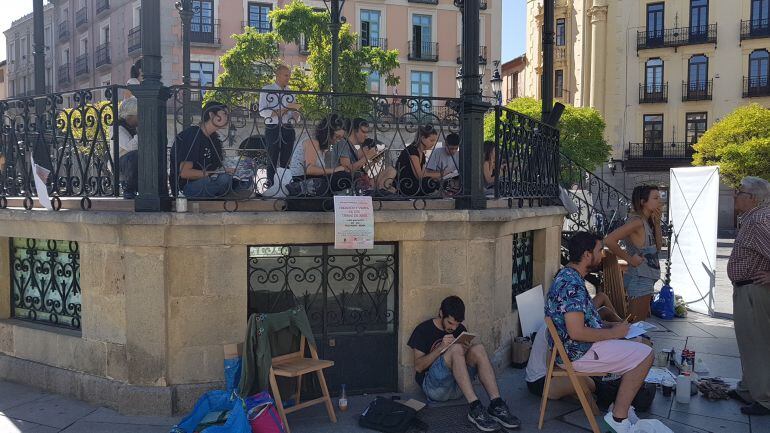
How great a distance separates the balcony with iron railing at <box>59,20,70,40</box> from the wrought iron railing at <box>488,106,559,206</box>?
139 feet

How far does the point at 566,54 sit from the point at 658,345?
36.7 m

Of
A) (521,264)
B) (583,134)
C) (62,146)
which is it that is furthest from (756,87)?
(62,146)

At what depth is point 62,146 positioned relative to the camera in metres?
6.49

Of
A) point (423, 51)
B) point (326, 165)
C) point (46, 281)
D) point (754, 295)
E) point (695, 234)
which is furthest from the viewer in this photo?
point (423, 51)

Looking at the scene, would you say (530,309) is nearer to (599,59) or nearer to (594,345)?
(594,345)

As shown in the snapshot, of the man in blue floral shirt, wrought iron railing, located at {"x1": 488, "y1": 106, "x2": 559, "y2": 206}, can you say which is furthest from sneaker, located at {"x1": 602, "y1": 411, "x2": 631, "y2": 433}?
wrought iron railing, located at {"x1": 488, "y1": 106, "x2": 559, "y2": 206}

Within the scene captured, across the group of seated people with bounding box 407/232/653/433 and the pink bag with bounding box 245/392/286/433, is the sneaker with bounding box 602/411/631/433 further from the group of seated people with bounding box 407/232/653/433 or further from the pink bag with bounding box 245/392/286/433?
the pink bag with bounding box 245/392/286/433

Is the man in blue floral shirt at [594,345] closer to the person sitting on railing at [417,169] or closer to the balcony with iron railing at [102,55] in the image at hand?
the person sitting on railing at [417,169]

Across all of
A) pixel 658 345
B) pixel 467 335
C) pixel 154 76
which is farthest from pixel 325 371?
pixel 658 345

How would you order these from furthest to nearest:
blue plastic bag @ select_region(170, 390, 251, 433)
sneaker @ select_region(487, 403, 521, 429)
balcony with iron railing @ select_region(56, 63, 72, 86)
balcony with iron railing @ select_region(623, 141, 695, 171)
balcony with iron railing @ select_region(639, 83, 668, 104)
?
balcony with iron railing @ select_region(56, 63, 72, 86) → balcony with iron railing @ select_region(639, 83, 668, 104) → balcony with iron railing @ select_region(623, 141, 695, 171) → sneaker @ select_region(487, 403, 521, 429) → blue plastic bag @ select_region(170, 390, 251, 433)

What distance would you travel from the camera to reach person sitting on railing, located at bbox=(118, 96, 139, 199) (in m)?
6.24

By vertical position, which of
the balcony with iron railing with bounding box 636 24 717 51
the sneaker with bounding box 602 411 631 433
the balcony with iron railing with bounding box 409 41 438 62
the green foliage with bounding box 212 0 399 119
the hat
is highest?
the balcony with iron railing with bounding box 636 24 717 51

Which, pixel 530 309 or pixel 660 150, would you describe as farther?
pixel 660 150

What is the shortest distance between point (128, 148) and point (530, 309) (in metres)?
4.67
